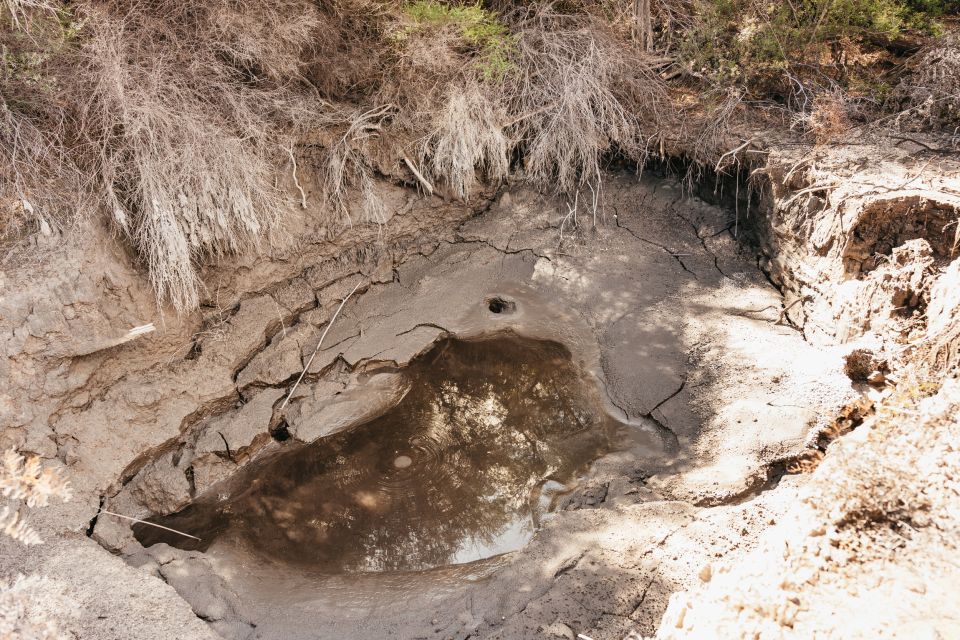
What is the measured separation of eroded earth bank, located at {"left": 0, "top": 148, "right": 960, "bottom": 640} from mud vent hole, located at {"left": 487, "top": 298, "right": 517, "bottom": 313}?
0.9 inches

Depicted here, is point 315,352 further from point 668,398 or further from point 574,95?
point 574,95

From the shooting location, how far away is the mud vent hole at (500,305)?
3969 mm

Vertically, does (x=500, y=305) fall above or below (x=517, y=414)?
above

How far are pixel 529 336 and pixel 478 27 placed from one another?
74.1 inches

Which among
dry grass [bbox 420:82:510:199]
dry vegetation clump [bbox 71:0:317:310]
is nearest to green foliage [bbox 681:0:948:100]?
dry grass [bbox 420:82:510:199]

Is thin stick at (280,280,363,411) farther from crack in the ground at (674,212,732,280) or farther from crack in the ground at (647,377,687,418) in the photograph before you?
crack in the ground at (674,212,732,280)

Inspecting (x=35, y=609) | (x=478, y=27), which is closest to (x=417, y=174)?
(x=478, y=27)

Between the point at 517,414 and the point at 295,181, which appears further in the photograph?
the point at 295,181

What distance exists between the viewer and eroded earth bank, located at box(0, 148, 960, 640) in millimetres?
2502

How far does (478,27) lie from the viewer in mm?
3965

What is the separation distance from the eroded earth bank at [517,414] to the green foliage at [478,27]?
77 centimetres

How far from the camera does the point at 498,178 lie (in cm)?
429

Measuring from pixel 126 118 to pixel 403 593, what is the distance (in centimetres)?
262

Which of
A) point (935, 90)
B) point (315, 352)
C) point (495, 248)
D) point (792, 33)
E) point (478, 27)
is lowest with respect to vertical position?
point (315, 352)
